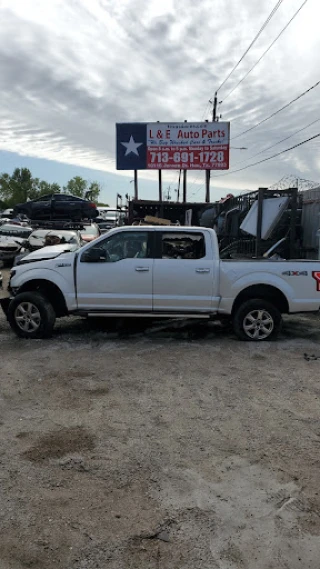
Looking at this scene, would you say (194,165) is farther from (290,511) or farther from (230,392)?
(290,511)

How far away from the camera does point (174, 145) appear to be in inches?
829

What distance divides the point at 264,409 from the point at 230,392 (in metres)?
0.51

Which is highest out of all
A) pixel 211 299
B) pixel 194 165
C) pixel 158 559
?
pixel 194 165

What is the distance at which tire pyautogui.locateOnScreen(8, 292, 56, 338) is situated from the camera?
273 inches

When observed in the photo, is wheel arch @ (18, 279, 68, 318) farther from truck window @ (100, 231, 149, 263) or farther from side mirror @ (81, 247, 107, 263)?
truck window @ (100, 231, 149, 263)

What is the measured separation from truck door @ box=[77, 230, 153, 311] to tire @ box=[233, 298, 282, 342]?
139cm

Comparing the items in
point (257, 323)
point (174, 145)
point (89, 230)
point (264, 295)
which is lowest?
→ point (257, 323)

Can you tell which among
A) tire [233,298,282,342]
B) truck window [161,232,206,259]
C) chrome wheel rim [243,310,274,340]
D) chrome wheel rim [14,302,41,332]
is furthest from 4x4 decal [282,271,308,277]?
chrome wheel rim [14,302,41,332]

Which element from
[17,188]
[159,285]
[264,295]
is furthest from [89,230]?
[17,188]

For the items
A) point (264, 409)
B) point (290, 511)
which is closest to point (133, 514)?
point (290, 511)

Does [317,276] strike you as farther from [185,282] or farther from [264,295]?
[185,282]

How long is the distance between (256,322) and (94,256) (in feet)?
8.71

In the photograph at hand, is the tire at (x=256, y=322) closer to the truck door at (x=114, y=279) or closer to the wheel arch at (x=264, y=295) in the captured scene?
the wheel arch at (x=264, y=295)

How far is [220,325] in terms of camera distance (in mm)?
8320
